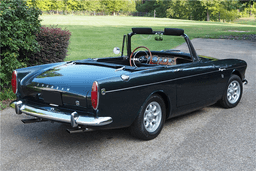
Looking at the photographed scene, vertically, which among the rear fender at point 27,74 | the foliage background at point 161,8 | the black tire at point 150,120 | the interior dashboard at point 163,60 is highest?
the foliage background at point 161,8

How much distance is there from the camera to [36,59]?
7523 mm

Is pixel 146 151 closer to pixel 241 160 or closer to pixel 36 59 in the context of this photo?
pixel 241 160

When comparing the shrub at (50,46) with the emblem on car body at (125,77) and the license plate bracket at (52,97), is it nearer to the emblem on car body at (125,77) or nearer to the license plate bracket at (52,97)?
the license plate bracket at (52,97)

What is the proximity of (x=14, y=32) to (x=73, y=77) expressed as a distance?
3056 millimetres

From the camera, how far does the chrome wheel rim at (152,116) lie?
402 centimetres

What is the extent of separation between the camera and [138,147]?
3848mm

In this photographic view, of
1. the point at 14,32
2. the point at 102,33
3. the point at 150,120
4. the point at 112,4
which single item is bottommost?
the point at 150,120

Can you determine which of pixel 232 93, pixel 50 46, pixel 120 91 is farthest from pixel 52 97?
pixel 50 46

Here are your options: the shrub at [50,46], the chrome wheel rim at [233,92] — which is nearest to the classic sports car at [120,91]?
the chrome wheel rim at [233,92]

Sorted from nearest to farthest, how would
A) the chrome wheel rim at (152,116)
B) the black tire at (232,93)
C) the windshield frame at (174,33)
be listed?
the chrome wheel rim at (152,116), the windshield frame at (174,33), the black tire at (232,93)

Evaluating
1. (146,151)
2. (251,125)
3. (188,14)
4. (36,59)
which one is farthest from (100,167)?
(188,14)

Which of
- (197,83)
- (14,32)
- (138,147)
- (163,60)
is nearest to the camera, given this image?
(138,147)

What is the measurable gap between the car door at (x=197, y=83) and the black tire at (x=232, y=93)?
43cm

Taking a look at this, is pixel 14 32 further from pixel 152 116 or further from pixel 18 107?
pixel 152 116
